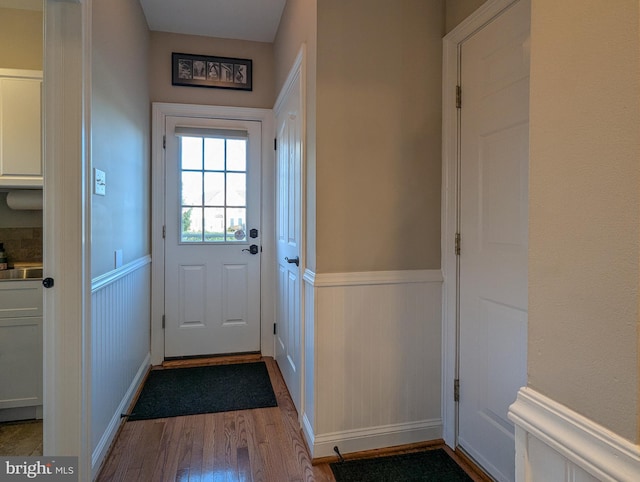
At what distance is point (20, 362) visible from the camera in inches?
82.0

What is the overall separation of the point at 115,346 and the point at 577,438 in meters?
2.09

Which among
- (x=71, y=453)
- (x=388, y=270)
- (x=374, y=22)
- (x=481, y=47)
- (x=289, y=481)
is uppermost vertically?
(x=374, y=22)

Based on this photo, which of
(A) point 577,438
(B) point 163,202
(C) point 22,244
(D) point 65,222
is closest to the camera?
(A) point 577,438

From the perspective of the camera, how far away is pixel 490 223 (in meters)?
1.63

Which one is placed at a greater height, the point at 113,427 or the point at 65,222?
the point at 65,222

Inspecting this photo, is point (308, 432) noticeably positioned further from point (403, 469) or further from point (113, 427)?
point (113, 427)

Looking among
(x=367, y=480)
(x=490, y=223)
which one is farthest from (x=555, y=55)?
(x=367, y=480)

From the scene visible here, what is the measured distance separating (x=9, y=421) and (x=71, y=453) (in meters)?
1.01

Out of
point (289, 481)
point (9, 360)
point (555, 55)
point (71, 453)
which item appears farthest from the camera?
point (9, 360)

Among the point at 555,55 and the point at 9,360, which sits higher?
the point at 555,55

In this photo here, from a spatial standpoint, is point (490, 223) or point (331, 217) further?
point (331, 217)

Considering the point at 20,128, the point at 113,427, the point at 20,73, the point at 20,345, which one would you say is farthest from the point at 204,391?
the point at 20,73

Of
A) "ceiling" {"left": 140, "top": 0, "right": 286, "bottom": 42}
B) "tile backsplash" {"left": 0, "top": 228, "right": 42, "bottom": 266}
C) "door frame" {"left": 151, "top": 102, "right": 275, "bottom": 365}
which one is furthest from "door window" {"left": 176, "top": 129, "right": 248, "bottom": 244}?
"tile backsplash" {"left": 0, "top": 228, "right": 42, "bottom": 266}

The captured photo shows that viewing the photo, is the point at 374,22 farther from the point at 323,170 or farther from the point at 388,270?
the point at 388,270
